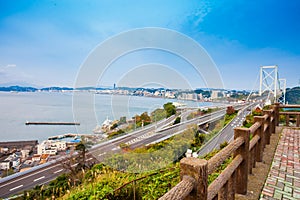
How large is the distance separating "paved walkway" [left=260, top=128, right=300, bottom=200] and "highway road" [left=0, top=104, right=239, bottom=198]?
3983 millimetres

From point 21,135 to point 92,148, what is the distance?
37.3 feet

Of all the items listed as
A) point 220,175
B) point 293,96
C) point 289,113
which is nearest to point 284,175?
point 220,175

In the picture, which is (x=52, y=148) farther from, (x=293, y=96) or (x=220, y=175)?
(x=293, y=96)

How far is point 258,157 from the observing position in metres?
2.23

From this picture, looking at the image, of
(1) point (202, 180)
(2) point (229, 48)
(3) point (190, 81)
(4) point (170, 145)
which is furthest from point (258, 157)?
(2) point (229, 48)

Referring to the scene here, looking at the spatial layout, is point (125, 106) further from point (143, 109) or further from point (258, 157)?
point (258, 157)

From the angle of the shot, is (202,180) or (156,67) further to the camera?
(156,67)

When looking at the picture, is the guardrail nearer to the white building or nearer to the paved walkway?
the paved walkway

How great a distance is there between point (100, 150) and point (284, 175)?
168 inches

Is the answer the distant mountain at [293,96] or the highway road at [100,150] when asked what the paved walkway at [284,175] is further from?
the distant mountain at [293,96]

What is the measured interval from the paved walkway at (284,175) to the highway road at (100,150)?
398cm

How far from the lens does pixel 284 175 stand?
193 centimetres

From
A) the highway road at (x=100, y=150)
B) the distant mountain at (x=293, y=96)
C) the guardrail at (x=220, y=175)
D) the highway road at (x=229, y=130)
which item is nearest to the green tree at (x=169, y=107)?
the highway road at (x=100, y=150)

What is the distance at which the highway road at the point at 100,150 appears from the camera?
5.23 m
